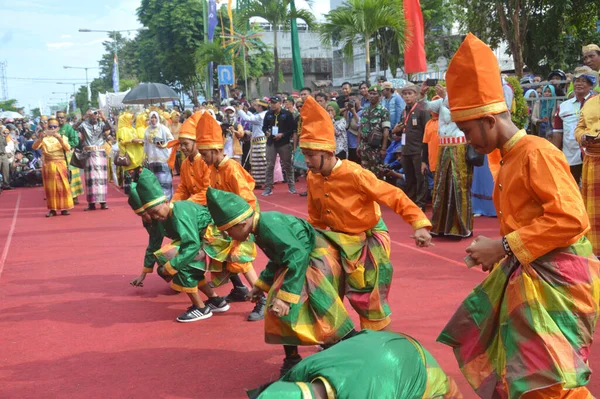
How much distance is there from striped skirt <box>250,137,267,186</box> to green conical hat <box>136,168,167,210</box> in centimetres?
1049

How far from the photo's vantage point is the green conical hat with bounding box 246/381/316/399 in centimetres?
208

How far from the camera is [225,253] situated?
591cm

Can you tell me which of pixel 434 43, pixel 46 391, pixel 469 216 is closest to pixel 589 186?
pixel 469 216

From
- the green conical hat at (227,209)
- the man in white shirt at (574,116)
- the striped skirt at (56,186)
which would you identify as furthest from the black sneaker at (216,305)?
the striped skirt at (56,186)

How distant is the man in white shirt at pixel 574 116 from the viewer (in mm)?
7164

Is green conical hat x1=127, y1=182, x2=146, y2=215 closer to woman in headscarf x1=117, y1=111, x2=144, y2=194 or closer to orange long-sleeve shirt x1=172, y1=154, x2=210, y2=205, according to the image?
orange long-sleeve shirt x1=172, y1=154, x2=210, y2=205

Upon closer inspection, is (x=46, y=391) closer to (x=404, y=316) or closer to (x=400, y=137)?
(x=404, y=316)

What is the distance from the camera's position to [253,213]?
Answer: 3.91 meters

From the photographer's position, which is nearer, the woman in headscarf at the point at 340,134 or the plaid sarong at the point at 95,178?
the woman in headscarf at the point at 340,134

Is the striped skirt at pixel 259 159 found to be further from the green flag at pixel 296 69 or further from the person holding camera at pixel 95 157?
the green flag at pixel 296 69

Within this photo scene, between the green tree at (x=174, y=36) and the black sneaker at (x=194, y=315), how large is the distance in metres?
32.9

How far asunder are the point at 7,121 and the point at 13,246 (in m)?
22.5

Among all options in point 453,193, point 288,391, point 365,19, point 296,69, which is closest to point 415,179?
point 453,193

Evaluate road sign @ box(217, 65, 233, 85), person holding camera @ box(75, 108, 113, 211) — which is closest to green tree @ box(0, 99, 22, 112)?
road sign @ box(217, 65, 233, 85)
